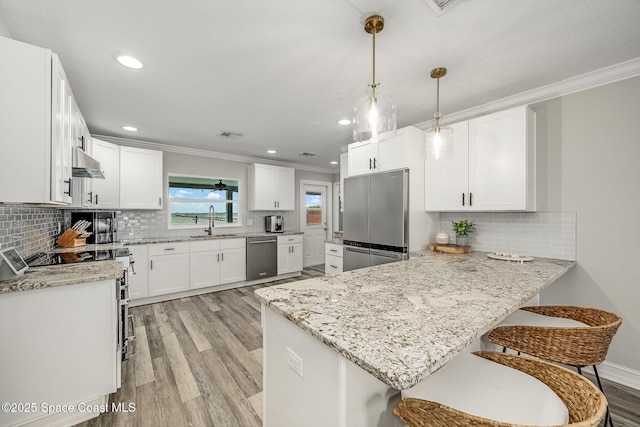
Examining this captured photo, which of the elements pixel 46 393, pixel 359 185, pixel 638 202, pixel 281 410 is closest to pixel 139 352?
pixel 46 393

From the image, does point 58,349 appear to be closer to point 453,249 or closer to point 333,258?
point 333,258

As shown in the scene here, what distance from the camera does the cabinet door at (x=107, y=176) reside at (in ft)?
11.0

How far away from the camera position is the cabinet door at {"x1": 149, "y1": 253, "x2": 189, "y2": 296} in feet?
12.3

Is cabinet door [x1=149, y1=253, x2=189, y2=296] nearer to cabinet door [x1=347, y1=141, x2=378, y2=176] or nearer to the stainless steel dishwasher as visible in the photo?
the stainless steel dishwasher

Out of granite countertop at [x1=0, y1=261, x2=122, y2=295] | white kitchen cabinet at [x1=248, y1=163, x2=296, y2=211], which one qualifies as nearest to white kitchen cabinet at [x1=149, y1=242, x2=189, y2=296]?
white kitchen cabinet at [x1=248, y1=163, x2=296, y2=211]

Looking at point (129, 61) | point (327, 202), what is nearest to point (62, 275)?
point (129, 61)

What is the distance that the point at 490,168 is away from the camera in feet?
8.12

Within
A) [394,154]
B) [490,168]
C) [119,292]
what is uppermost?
[394,154]

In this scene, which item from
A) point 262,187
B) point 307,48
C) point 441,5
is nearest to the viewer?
point 441,5

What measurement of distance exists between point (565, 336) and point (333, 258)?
8.40ft

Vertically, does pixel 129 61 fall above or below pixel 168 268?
above

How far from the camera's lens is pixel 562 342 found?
1.21 metres

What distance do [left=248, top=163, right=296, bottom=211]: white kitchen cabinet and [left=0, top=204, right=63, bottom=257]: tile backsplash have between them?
274 centimetres

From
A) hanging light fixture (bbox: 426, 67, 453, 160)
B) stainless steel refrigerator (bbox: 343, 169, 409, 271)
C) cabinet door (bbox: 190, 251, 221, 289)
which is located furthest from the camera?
cabinet door (bbox: 190, 251, 221, 289)
